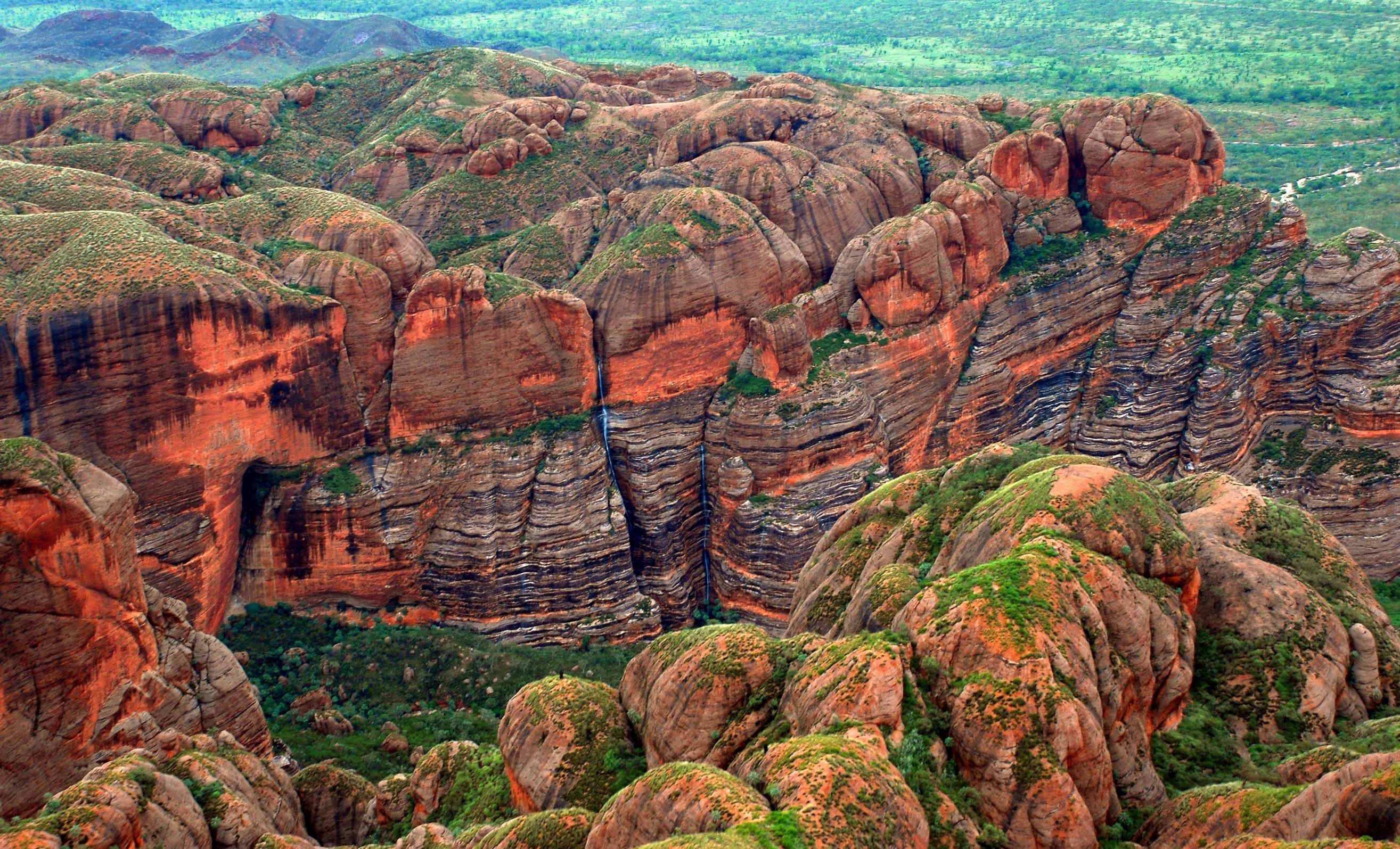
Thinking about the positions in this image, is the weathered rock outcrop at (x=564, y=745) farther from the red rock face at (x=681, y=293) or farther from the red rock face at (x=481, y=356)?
the red rock face at (x=681, y=293)

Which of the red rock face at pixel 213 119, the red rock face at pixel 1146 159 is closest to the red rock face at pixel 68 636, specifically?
the red rock face at pixel 213 119

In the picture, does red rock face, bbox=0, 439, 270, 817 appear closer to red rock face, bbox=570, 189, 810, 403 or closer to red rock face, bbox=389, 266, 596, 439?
red rock face, bbox=389, 266, 596, 439

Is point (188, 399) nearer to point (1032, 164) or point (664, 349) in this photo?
point (664, 349)

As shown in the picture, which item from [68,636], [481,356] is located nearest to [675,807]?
[68,636]

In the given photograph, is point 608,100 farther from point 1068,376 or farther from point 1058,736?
point 1058,736

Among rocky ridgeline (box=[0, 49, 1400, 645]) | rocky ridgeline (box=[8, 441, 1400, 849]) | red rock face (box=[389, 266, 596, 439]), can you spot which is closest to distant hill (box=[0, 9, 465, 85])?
rocky ridgeline (box=[0, 49, 1400, 645])

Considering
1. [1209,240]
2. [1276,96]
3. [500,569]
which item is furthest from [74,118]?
[1276,96]
